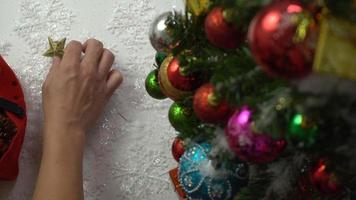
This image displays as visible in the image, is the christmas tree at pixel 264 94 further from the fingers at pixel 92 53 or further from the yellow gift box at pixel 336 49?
the fingers at pixel 92 53

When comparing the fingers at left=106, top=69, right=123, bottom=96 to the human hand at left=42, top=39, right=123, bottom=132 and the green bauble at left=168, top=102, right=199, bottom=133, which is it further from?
the green bauble at left=168, top=102, right=199, bottom=133

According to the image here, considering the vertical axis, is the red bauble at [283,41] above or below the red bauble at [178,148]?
above

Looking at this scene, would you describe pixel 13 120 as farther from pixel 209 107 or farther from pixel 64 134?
pixel 209 107

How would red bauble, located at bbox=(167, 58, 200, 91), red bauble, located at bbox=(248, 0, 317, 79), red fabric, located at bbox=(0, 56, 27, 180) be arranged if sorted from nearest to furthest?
red bauble, located at bbox=(248, 0, 317, 79) < red bauble, located at bbox=(167, 58, 200, 91) < red fabric, located at bbox=(0, 56, 27, 180)

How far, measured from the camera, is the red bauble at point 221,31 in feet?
1.60

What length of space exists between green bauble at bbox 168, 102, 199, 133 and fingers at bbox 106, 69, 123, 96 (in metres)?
0.34

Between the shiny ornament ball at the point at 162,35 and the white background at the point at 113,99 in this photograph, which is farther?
the white background at the point at 113,99

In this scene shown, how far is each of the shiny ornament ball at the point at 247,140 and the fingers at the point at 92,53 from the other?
0.58 metres

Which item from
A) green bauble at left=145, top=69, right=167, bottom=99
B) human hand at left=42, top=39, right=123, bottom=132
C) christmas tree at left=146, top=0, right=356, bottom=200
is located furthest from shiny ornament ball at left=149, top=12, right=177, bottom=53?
human hand at left=42, top=39, right=123, bottom=132

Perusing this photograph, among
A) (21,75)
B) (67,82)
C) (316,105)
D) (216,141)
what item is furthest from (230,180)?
(21,75)

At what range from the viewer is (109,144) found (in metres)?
1.05

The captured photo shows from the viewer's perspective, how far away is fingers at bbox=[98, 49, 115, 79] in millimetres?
1015

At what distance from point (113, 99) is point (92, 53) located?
112 millimetres

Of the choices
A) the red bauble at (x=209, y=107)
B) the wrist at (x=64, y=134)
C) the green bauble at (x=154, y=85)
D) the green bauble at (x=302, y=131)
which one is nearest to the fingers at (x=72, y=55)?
the wrist at (x=64, y=134)
